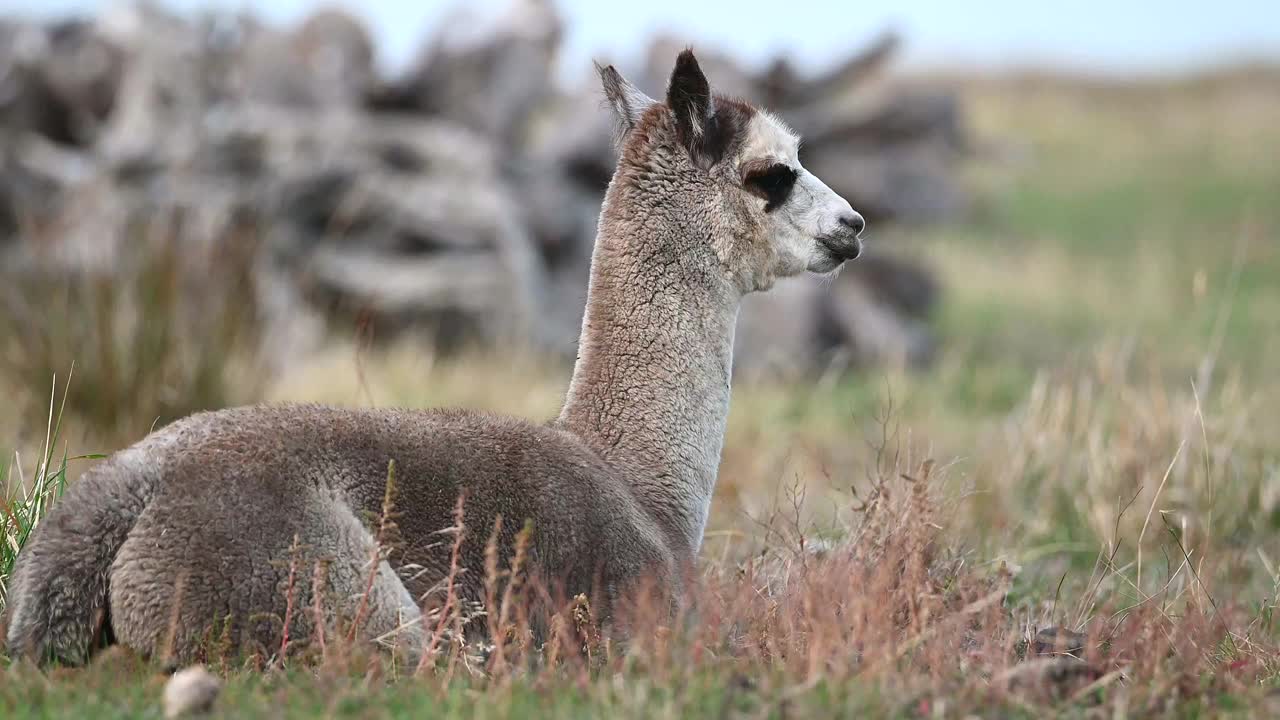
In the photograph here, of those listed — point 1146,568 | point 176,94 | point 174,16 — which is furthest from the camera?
point 174,16

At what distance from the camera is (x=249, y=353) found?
33.2 feet

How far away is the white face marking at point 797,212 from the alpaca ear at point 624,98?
1.54 ft

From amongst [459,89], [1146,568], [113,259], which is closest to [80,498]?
[1146,568]

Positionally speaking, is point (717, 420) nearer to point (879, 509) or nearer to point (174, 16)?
point (879, 509)

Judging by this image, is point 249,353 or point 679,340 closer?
point 679,340

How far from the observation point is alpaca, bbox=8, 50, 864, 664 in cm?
442

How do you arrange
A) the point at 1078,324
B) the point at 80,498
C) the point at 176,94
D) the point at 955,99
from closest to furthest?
the point at 80,498 → the point at 176,94 → the point at 1078,324 → the point at 955,99

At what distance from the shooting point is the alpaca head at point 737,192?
589 cm

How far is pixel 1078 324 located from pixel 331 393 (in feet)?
41.5

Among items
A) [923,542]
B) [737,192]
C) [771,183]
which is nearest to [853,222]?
[771,183]

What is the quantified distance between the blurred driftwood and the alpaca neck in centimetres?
702

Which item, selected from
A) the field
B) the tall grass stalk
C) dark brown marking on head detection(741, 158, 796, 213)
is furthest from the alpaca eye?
the tall grass stalk

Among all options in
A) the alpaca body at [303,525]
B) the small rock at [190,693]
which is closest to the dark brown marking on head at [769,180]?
the alpaca body at [303,525]

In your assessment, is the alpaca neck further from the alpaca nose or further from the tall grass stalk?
the tall grass stalk
